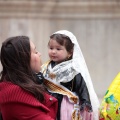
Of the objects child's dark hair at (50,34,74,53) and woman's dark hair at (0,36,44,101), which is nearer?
woman's dark hair at (0,36,44,101)

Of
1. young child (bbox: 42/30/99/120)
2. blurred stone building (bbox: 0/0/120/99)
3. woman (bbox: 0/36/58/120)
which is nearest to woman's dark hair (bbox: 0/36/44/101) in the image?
woman (bbox: 0/36/58/120)

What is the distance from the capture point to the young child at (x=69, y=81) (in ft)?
11.7

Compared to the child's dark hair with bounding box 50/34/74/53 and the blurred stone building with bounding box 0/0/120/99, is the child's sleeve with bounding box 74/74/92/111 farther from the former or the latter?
the blurred stone building with bounding box 0/0/120/99

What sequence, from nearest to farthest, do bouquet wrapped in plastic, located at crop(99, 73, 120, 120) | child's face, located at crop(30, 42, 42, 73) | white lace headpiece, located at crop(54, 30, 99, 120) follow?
1. child's face, located at crop(30, 42, 42, 73)
2. bouquet wrapped in plastic, located at crop(99, 73, 120, 120)
3. white lace headpiece, located at crop(54, 30, 99, 120)

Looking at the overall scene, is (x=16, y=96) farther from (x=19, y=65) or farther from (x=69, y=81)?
(x=69, y=81)

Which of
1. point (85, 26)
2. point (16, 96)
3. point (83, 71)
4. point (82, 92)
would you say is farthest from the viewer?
point (85, 26)

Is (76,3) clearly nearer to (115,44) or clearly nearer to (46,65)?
(115,44)

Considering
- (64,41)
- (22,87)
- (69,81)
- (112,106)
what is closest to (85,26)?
(64,41)

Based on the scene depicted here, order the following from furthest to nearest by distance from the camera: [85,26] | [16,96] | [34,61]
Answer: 1. [85,26]
2. [34,61]
3. [16,96]

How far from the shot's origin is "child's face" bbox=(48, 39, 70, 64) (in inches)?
149

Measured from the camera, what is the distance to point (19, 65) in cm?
323

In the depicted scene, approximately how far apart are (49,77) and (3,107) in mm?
558

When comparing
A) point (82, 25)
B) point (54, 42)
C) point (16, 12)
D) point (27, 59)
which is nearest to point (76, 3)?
point (82, 25)

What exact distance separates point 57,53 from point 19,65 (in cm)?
60
